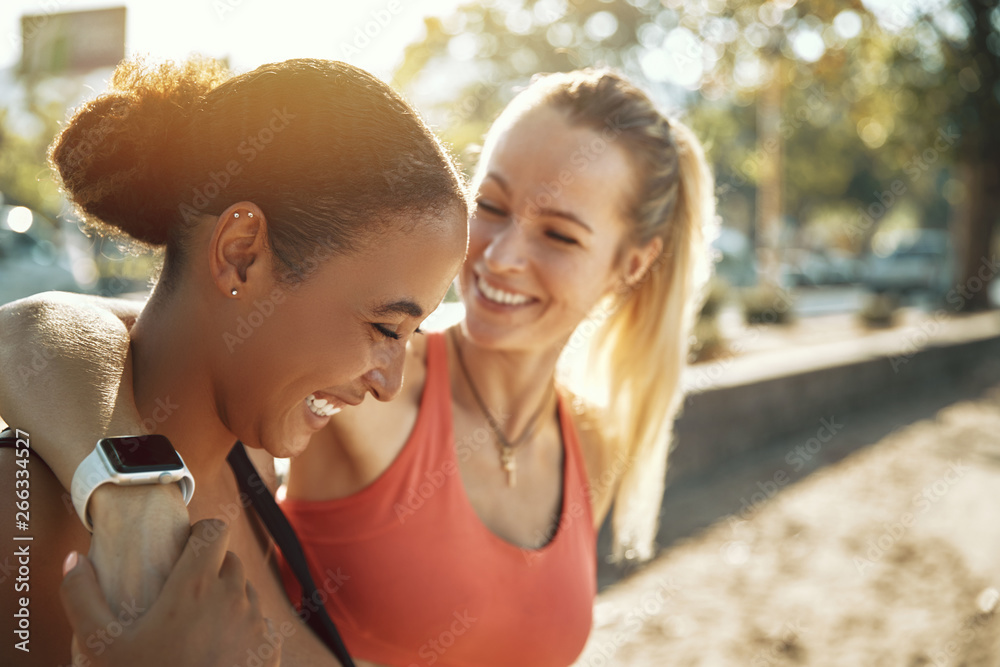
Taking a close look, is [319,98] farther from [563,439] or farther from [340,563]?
[563,439]

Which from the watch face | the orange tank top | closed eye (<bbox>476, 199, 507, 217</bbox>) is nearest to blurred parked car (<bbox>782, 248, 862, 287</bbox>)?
closed eye (<bbox>476, 199, 507, 217</bbox>)

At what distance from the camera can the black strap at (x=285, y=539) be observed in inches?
70.2

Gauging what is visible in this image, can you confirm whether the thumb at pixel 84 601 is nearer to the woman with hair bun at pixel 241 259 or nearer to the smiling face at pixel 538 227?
the woman with hair bun at pixel 241 259

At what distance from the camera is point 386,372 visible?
1530 mm

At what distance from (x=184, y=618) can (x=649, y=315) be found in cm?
255

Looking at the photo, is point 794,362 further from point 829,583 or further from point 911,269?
point 911,269

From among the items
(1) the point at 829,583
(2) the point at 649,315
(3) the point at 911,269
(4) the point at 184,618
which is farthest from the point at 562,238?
(3) the point at 911,269

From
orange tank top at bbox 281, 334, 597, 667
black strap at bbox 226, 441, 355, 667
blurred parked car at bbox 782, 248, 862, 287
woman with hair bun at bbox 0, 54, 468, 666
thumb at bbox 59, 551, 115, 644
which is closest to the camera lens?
thumb at bbox 59, 551, 115, 644

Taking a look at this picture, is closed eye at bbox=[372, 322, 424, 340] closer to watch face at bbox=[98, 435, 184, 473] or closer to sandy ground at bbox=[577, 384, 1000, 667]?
watch face at bbox=[98, 435, 184, 473]

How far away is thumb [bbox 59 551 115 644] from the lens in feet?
3.16

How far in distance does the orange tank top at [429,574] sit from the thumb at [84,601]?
40.7 inches

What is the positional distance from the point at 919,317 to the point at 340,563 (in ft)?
60.6

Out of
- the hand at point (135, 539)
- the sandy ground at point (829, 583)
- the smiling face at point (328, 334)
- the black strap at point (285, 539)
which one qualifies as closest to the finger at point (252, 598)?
the hand at point (135, 539)

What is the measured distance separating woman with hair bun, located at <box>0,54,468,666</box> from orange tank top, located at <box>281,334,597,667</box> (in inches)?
25.4
